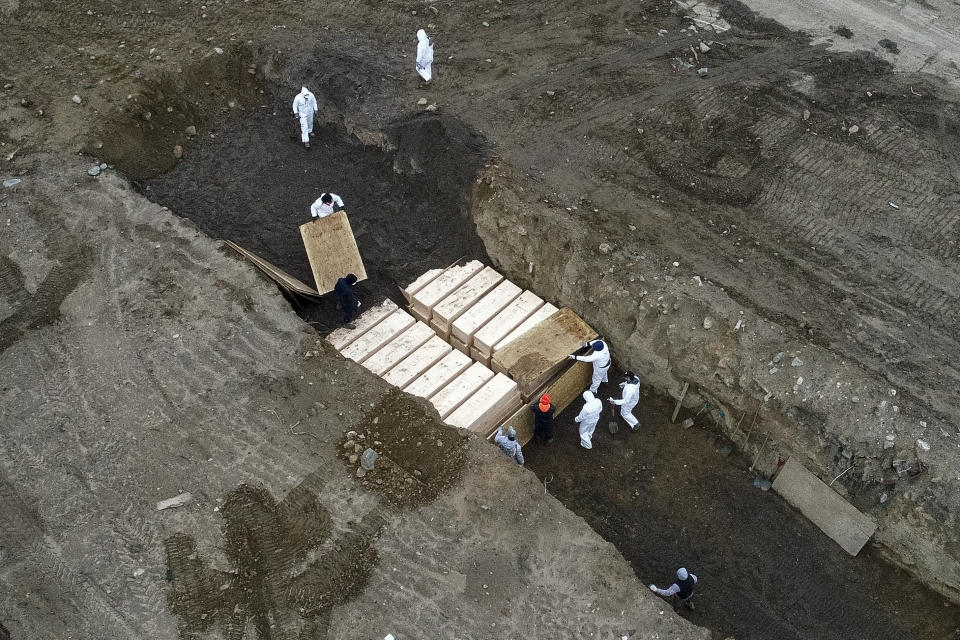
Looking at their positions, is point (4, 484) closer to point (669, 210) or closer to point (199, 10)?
point (669, 210)

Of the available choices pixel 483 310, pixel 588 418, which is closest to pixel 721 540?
pixel 588 418

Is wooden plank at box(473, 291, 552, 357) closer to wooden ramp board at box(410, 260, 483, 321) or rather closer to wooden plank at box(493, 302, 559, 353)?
wooden plank at box(493, 302, 559, 353)

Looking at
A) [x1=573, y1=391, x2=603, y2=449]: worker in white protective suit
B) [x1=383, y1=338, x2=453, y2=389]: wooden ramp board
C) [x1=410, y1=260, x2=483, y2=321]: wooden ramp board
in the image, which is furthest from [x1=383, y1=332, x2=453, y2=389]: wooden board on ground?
[x1=573, y1=391, x2=603, y2=449]: worker in white protective suit

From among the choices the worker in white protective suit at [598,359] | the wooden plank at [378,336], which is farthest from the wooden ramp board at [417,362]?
the worker in white protective suit at [598,359]

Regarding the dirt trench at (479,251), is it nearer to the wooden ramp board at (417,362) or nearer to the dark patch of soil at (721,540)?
the dark patch of soil at (721,540)

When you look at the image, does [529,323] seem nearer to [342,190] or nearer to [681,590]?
[681,590]

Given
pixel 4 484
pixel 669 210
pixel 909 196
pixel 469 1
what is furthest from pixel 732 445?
pixel 469 1

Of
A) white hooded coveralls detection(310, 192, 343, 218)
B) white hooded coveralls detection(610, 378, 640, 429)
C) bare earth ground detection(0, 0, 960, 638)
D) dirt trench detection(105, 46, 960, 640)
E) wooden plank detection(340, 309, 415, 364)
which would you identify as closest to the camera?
bare earth ground detection(0, 0, 960, 638)
